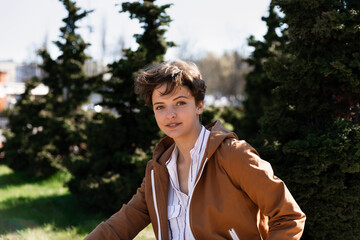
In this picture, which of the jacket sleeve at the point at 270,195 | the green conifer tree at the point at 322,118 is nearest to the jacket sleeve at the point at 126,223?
the jacket sleeve at the point at 270,195

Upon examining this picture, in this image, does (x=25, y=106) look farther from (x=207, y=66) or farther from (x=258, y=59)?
(x=207, y=66)

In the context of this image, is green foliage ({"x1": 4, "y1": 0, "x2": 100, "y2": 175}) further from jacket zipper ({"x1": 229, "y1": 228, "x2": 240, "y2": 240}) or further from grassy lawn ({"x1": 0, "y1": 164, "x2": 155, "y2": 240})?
jacket zipper ({"x1": 229, "y1": 228, "x2": 240, "y2": 240})

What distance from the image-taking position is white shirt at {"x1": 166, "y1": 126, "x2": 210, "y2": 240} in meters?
2.15

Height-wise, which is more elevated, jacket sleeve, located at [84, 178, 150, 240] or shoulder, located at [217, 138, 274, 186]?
shoulder, located at [217, 138, 274, 186]

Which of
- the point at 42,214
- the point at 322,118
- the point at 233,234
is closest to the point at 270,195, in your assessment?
the point at 233,234

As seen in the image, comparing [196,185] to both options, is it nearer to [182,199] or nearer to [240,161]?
[182,199]

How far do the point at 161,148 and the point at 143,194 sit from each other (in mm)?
350

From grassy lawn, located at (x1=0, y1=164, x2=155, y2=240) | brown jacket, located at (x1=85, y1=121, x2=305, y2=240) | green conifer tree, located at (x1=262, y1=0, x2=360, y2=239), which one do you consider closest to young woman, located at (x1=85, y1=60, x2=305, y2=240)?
brown jacket, located at (x1=85, y1=121, x2=305, y2=240)

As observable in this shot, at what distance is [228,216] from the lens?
6.44 ft

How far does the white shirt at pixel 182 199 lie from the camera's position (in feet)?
7.04

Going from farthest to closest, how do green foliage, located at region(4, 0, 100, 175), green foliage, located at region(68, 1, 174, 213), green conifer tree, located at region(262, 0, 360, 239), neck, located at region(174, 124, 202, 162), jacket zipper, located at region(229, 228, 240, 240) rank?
1. green foliage, located at region(4, 0, 100, 175)
2. green foliage, located at region(68, 1, 174, 213)
3. green conifer tree, located at region(262, 0, 360, 239)
4. neck, located at region(174, 124, 202, 162)
5. jacket zipper, located at region(229, 228, 240, 240)

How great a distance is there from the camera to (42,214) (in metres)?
5.29

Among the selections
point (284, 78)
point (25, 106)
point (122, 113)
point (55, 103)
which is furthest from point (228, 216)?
point (25, 106)

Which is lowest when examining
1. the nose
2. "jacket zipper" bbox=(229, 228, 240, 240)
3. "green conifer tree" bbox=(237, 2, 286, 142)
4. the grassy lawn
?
the grassy lawn
